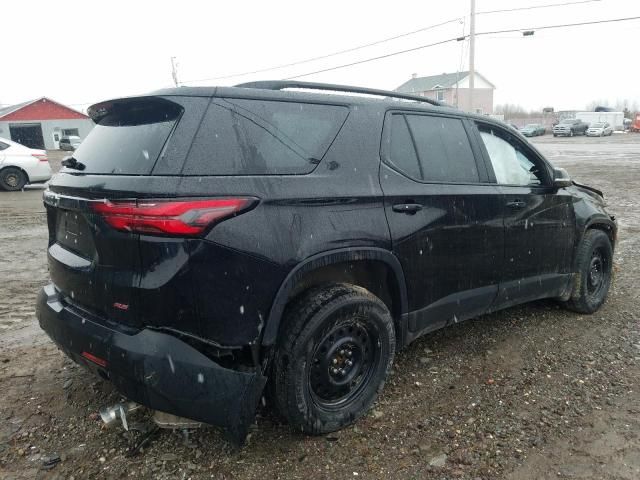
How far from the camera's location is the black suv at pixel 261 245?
7.14 ft

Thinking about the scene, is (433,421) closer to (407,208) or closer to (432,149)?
(407,208)

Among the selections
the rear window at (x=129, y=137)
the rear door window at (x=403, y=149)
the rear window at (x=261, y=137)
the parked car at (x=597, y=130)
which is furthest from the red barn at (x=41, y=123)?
the rear window at (x=261, y=137)

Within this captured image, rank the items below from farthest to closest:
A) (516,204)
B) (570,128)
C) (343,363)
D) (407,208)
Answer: (570,128), (516,204), (407,208), (343,363)

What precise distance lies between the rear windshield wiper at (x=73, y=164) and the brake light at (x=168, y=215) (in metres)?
0.60

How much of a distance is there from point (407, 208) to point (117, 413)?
1950 mm

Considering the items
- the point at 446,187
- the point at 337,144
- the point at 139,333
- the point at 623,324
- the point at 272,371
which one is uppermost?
the point at 337,144

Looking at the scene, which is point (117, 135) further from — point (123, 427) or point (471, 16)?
point (471, 16)

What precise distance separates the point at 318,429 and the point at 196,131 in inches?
64.3

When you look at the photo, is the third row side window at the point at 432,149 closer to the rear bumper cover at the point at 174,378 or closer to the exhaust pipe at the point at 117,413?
the rear bumper cover at the point at 174,378

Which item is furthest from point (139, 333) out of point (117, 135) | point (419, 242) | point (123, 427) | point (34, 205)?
point (34, 205)

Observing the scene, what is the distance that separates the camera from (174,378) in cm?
217

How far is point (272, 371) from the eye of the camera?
8.06 ft

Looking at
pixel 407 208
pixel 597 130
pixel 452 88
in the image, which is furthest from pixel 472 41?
pixel 452 88

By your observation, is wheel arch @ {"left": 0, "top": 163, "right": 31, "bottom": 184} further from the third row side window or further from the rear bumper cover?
the third row side window
